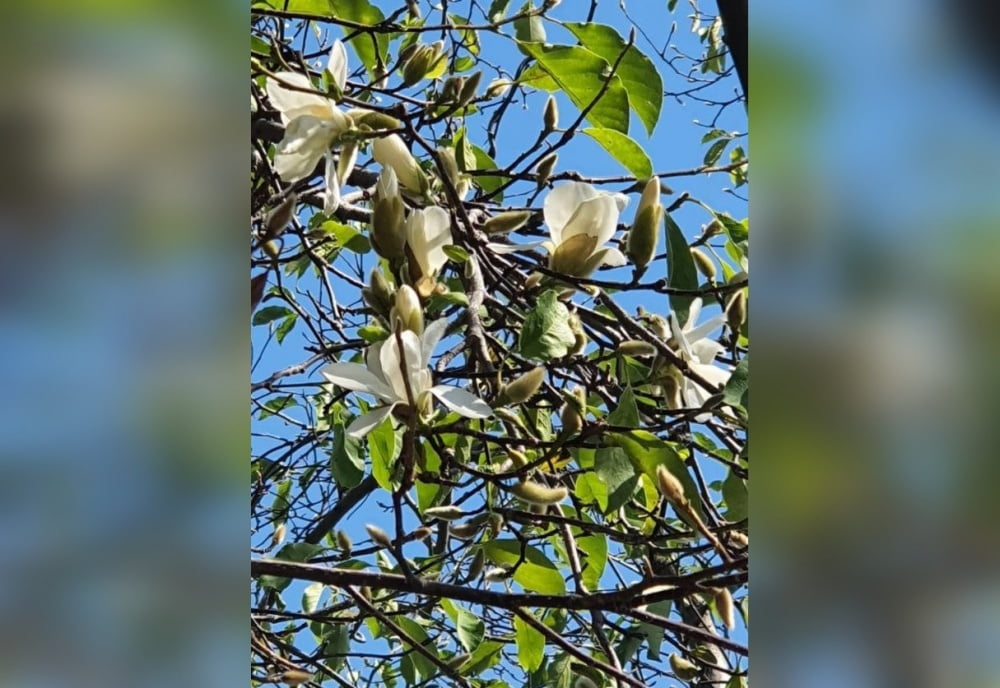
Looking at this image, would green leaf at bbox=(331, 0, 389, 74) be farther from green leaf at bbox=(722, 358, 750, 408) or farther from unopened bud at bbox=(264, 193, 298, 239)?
green leaf at bbox=(722, 358, 750, 408)

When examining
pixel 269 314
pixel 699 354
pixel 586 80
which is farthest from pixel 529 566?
pixel 269 314

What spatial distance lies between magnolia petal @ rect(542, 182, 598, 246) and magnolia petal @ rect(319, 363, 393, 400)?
0.34ft

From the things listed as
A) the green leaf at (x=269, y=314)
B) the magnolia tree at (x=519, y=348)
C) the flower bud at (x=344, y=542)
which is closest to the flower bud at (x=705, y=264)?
the magnolia tree at (x=519, y=348)

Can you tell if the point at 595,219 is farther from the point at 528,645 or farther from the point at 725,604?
the point at 528,645

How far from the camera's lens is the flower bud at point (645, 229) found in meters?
0.35

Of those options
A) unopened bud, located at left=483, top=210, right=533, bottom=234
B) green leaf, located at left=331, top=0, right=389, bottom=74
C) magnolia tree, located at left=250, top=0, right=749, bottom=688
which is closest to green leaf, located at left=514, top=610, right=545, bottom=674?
magnolia tree, located at left=250, top=0, right=749, bottom=688

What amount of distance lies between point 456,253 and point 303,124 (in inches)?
3.5

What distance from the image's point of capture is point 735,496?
16.6 inches

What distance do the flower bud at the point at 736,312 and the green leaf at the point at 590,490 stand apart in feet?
0.47

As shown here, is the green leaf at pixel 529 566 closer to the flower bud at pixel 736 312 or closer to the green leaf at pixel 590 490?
the green leaf at pixel 590 490

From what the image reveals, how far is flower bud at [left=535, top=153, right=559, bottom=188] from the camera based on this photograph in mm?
487

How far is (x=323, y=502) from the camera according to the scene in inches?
38.0
